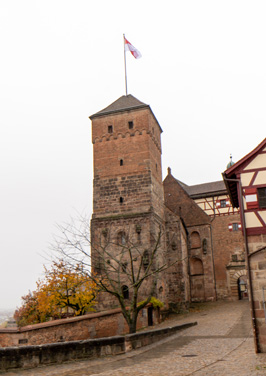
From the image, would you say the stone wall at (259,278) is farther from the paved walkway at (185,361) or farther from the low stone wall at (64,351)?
the low stone wall at (64,351)

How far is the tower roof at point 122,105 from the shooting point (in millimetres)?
31422

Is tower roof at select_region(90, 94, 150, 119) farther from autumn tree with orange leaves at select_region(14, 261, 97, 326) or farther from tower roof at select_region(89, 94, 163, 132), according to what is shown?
autumn tree with orange leaves at select_region(14, 261, 97, 326)

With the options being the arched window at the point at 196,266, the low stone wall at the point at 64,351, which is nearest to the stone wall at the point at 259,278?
the low stone wall at the point at 64,351

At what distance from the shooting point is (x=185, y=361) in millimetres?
11961

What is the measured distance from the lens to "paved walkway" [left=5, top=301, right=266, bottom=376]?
10.4 m

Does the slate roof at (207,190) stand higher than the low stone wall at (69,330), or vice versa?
the slate roof at (207,190)

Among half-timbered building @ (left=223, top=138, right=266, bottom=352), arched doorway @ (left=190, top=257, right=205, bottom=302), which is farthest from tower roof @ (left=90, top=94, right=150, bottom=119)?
half-timbered building @ (left=223, top=138, right=266, bottom=352)

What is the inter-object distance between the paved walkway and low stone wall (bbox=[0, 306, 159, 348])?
508cm

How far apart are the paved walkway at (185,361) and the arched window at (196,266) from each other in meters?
20.0

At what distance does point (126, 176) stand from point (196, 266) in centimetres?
1307

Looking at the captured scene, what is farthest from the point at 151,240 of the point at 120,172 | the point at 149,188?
the point at 120,172

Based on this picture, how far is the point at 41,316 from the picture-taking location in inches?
1118

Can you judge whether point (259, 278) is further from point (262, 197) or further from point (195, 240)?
point (195, 240)

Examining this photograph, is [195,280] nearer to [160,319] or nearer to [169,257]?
[169,257]
